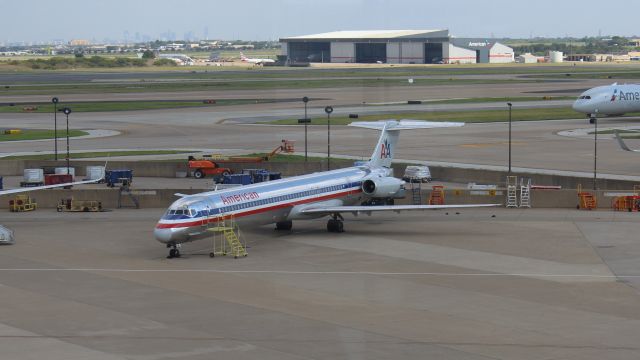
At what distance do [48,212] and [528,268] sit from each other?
31.5 metres

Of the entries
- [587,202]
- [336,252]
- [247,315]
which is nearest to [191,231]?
[336,252]

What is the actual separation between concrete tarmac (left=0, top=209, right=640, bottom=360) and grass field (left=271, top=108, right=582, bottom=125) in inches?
2246

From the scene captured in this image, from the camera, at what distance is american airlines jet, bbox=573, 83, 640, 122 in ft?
378

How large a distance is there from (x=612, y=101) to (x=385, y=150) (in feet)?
195

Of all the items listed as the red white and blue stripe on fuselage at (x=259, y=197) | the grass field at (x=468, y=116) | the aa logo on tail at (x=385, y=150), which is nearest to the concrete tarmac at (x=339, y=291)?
the red white and blue stripe on fuselage at (x=259, y=197)

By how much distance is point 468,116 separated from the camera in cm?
12256

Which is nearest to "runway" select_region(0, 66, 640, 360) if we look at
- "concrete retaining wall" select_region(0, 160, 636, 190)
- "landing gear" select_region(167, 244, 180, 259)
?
"landing gear" select_region(167, 244, 180, 259)

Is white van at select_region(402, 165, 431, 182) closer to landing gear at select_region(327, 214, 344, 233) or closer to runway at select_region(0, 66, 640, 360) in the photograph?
runway at select_region(0, 66, 640, 360)

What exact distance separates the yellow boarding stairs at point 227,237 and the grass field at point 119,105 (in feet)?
280

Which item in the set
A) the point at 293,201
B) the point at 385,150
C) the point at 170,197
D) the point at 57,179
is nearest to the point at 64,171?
the point at 57,179

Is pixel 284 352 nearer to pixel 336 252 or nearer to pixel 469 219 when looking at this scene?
pixel 336 252

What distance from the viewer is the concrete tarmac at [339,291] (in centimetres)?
3378

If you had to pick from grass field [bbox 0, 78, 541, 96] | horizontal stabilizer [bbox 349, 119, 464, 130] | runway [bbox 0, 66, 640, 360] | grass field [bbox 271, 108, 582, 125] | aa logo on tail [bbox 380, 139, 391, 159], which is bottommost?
runway [bbox 0, 66, 640, 360]

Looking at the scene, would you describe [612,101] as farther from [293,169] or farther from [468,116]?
[293,169]
